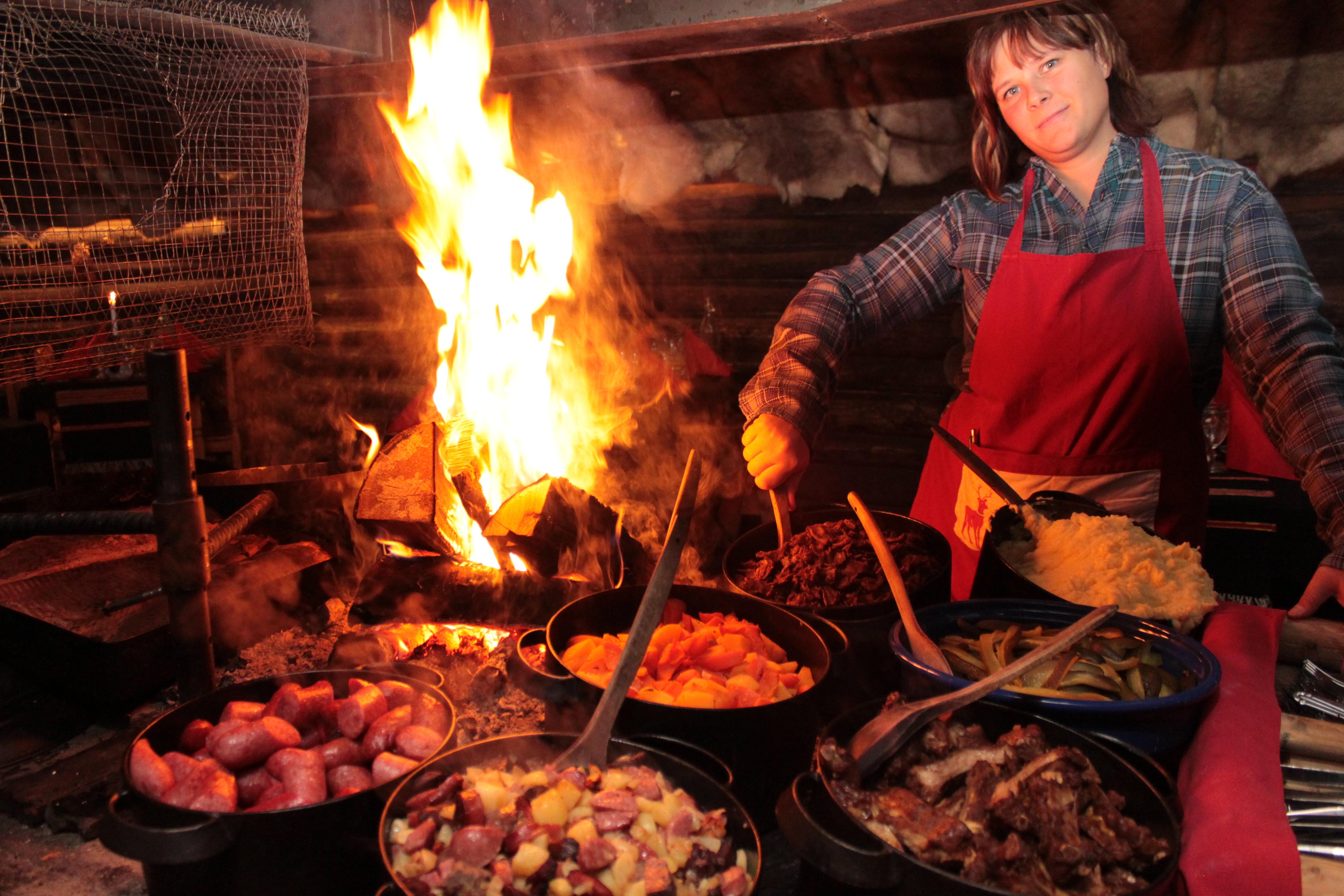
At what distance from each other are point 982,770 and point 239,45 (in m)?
3.63

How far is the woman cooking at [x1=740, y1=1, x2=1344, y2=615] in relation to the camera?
2.65 metres

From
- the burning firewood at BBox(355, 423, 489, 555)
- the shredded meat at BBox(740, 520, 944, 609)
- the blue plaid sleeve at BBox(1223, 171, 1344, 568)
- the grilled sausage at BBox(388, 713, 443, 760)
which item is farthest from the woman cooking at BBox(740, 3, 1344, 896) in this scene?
the grilled sausage at BBox(388, 713, 443, 760)

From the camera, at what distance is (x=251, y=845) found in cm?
134

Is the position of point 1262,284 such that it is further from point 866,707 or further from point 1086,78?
point 866,707

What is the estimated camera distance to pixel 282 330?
3.65 meters

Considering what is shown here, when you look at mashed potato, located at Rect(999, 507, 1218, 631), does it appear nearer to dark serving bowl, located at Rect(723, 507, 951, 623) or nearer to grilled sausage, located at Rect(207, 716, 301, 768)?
dark serving bowl, located at Rect(723, 507, 951, 623)

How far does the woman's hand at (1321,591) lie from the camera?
6.73ft

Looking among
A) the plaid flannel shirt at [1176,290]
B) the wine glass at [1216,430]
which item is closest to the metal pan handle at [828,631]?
the plaid flannel shirt at [1176,290]

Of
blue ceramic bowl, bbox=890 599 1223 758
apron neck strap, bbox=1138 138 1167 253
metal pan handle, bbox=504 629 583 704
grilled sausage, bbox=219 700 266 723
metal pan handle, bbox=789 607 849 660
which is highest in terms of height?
apron neck strap, bbox=1138 138 1167 253

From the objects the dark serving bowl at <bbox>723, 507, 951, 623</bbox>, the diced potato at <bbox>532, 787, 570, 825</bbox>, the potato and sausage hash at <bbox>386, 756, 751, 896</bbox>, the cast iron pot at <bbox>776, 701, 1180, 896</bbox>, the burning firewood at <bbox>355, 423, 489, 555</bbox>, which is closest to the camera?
the cast iron pot at <bbox>776, 701, 1180, 896</bbox>

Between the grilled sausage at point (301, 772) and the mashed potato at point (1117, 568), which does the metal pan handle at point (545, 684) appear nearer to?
the grilled sausage at point (301, 772)

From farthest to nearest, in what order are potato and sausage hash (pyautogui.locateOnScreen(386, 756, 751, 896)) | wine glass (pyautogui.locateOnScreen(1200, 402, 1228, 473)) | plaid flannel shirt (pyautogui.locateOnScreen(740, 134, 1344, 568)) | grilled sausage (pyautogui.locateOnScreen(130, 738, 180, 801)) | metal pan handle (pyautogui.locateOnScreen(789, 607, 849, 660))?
1. wine glass (pyautogui.locateOnScreen(1200, 402, 1228, 473))
2. plaid flannel shirt (pyautogui.locateOnScreen(740, 134, 1344, 568))
3. metal pan handle (pyautogui.locateOnScreen(789, 607, 849, 660))
4. grilled sausage (pyautogui.locateOnScreen(130, 738, 180, 801))
5. potato and sausage hash (pyautogui.locateOnScreen(386, 756, 751, 896))

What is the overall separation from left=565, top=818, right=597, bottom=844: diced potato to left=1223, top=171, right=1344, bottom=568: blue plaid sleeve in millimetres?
2209

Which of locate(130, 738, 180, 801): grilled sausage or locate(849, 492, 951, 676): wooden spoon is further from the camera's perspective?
locate(849, 492, 951, 676): wooden spoon
